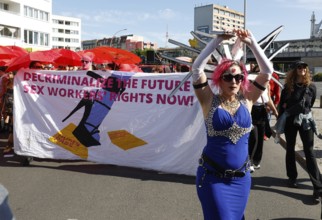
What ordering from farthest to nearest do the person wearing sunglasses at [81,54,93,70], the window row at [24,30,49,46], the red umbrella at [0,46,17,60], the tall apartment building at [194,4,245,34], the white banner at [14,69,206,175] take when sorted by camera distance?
the tall apartment building at [194,4,245,34] < the window row at [24,30,49,46] < the person wearing sunglasses at [81,54,93,70] < the red umbrella at [0,46,17,60] < the white banner at [14,69,206,175]

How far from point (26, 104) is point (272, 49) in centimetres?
477

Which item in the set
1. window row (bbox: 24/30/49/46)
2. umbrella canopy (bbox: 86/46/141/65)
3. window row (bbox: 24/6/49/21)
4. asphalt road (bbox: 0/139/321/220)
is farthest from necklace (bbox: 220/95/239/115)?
window row (bbox: 24/6/49/21)

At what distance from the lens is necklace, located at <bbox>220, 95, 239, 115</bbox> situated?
2.94 metres

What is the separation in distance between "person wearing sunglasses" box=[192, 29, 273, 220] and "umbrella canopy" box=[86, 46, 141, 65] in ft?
22.9

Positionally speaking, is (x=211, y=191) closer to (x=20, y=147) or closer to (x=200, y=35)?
(x=200, y=35)

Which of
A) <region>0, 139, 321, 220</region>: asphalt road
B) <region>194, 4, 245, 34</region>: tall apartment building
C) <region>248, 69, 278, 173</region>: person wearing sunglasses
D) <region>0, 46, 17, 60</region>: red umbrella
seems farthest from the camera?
<region>194, 4, 245, 34</region>: tall apartment building

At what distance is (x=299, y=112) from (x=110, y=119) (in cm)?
313

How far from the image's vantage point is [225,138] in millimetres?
2887

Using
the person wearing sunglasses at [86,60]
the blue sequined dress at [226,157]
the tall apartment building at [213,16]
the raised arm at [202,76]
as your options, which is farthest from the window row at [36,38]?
the tall apartment building at [213,16]

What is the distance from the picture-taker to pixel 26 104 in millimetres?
6695

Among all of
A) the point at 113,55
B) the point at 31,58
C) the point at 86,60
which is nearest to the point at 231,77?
the point at 31,58

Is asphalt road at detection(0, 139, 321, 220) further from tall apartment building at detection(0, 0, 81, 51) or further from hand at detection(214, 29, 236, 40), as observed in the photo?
tall apartment building at detection(0, 0, 81, 51)

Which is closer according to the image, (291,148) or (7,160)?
(291,148)

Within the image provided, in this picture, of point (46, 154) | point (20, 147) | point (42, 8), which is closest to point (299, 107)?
point (46, 154)
